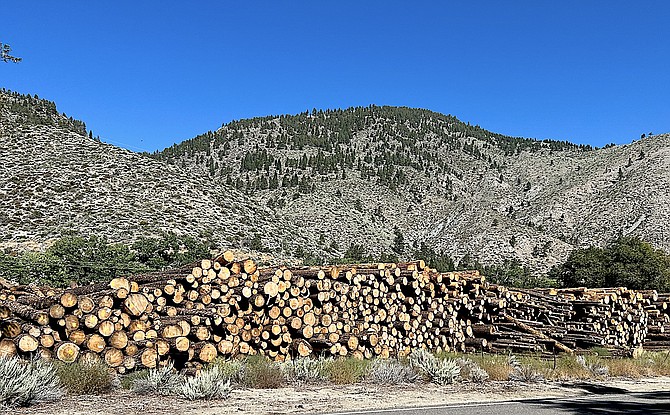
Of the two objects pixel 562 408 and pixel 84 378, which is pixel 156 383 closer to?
pixel 84 378

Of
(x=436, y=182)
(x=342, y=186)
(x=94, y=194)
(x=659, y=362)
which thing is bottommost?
(x=659, y=362)

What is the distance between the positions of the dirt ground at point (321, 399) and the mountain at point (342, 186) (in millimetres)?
26179

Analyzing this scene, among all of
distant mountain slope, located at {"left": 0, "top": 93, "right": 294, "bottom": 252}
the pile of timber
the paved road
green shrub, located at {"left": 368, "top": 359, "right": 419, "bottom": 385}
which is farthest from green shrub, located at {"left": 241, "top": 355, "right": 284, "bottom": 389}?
distant mountain slope, located at {"left": 0, "top": 93, "right": 294, "bottom": 252}

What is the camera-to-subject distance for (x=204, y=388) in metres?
8.47

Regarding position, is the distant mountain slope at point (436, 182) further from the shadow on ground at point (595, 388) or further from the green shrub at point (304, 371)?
the green shrub at point (304, 371)

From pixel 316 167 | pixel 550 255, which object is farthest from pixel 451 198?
pixel 550 255

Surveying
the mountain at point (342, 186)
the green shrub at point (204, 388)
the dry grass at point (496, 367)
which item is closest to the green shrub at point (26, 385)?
the green shrub at point (204, 388)

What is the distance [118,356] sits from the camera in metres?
9.80

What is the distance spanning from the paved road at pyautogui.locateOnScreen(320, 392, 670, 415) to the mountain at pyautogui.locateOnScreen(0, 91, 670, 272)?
92.3 ft

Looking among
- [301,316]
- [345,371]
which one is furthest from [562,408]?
[301,316]

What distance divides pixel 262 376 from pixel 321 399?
4.26 feet

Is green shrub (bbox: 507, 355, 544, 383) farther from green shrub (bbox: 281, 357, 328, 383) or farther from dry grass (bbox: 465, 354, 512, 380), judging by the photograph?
green shrub (bbox: 281, 357, 328, 383)

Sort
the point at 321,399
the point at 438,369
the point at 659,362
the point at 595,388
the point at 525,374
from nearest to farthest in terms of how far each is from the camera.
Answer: the point at 321,399
the point at 438,369
the point at 595,388
the point at 525,374
the point at 659,362

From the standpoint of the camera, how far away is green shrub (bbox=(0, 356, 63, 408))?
7.44 metres
